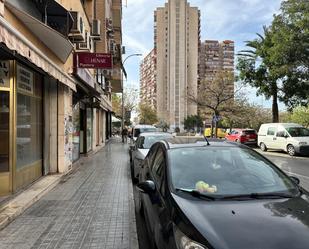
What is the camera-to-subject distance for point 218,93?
50.1m

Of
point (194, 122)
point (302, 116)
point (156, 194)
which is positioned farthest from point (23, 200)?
point (194, 122)

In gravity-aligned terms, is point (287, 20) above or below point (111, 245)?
above

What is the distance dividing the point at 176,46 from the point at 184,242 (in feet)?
322

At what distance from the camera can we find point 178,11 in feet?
323

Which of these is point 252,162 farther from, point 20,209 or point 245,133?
point 245,133

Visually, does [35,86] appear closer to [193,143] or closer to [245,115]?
[193,143]

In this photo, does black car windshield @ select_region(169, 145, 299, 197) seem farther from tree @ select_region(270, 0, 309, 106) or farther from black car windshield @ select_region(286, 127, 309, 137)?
black car windshield @ select_region(286, 127, 309, 137)

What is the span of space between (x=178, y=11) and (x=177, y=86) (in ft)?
61.6

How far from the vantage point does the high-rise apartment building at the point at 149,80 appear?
368ft

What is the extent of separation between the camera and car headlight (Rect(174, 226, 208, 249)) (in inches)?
127

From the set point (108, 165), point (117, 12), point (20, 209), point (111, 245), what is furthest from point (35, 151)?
point (117, 12)

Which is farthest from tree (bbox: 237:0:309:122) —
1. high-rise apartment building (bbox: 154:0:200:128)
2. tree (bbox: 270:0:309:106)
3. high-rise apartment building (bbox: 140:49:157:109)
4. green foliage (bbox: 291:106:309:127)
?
high-rise apartment building (bbox: 140:49:157:109)

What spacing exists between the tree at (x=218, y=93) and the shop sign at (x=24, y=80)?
130 feet

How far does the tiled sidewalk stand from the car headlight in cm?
218
